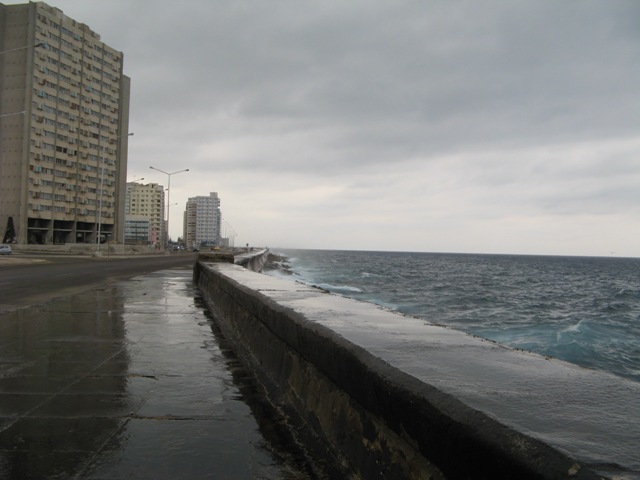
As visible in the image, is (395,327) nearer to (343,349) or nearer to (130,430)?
(343,349)

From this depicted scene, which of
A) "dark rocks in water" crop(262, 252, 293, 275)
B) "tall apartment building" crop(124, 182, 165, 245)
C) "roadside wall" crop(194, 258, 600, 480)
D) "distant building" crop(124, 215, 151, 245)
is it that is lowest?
"dark rocks in water" crop(262, 252, 293, 275)

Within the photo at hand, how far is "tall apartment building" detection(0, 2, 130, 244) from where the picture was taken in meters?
83.4

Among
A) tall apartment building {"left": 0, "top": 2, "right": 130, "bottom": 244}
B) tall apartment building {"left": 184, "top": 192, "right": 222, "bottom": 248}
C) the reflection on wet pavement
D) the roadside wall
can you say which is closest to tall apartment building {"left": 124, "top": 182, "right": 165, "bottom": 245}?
tall apartment building {"left": 184, "top": 192, "right": 222, "bottom": 248}

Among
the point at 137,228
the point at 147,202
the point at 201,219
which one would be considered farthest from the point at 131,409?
the point at 201,219

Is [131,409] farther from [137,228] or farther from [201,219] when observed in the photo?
[201,219]

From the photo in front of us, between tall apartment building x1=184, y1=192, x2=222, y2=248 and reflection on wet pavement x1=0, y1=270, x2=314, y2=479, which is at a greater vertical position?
tall apartment building x1=184, y1=192, x2=222, y2=248

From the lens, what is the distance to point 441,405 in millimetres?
1942

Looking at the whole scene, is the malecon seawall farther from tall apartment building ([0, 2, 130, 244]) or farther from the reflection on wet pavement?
tall apartment building ([0, 2, 130, 244])

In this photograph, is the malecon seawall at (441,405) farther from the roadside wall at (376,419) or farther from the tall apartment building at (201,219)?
the tall apartment building at (201,219)

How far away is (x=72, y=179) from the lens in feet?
302

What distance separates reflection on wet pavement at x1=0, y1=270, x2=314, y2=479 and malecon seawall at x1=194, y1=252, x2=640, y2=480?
0.34 meters

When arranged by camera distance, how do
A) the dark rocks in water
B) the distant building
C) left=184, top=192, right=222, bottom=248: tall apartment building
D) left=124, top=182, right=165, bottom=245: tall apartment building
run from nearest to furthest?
the dark rocks in water → the distant building → left=124, top=182, right=165, bottom=245: tall apartment building → left=184, top=192, right=222, bottom=248: tall apartment building

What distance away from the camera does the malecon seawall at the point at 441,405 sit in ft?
5.26

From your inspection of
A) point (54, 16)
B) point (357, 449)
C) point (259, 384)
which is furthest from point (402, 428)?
point (54, 16)
